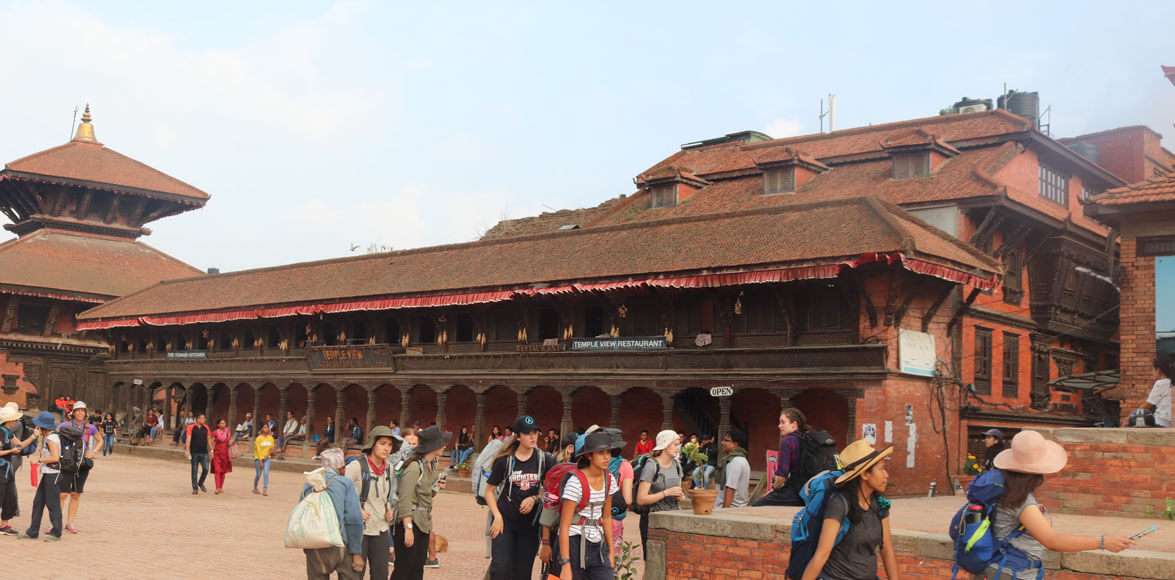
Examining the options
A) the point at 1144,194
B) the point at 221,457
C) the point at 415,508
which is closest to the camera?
the point at 415,508

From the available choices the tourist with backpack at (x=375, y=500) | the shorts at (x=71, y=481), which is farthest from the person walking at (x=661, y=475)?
the shorts at (x=71, y=481)

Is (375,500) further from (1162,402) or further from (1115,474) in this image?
(1162,402)

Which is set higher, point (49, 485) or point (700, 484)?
point (49, 485)

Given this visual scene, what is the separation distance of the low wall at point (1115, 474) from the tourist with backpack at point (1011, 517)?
252 inches

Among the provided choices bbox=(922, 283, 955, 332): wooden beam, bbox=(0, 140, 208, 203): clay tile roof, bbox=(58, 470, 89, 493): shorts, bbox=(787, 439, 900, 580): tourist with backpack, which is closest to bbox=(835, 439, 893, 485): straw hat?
bbox=(787, 439, 900, 580): tourist with backpack

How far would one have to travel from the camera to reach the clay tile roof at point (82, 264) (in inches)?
2231

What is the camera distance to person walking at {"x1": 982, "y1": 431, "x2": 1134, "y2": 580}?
6176 mm

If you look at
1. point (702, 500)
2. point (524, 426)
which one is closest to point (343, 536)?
point (524, 426)

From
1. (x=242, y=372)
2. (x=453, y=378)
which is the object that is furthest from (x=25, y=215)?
(x=453, y=378)

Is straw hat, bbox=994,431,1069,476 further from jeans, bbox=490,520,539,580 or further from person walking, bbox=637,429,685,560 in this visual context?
person walking, bbox=637,429,685,560

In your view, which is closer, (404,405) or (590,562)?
(590,562)

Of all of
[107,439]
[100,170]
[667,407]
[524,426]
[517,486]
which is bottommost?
[107,439]

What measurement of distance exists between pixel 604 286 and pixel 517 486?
22190mm

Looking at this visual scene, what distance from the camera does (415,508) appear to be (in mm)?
10328
